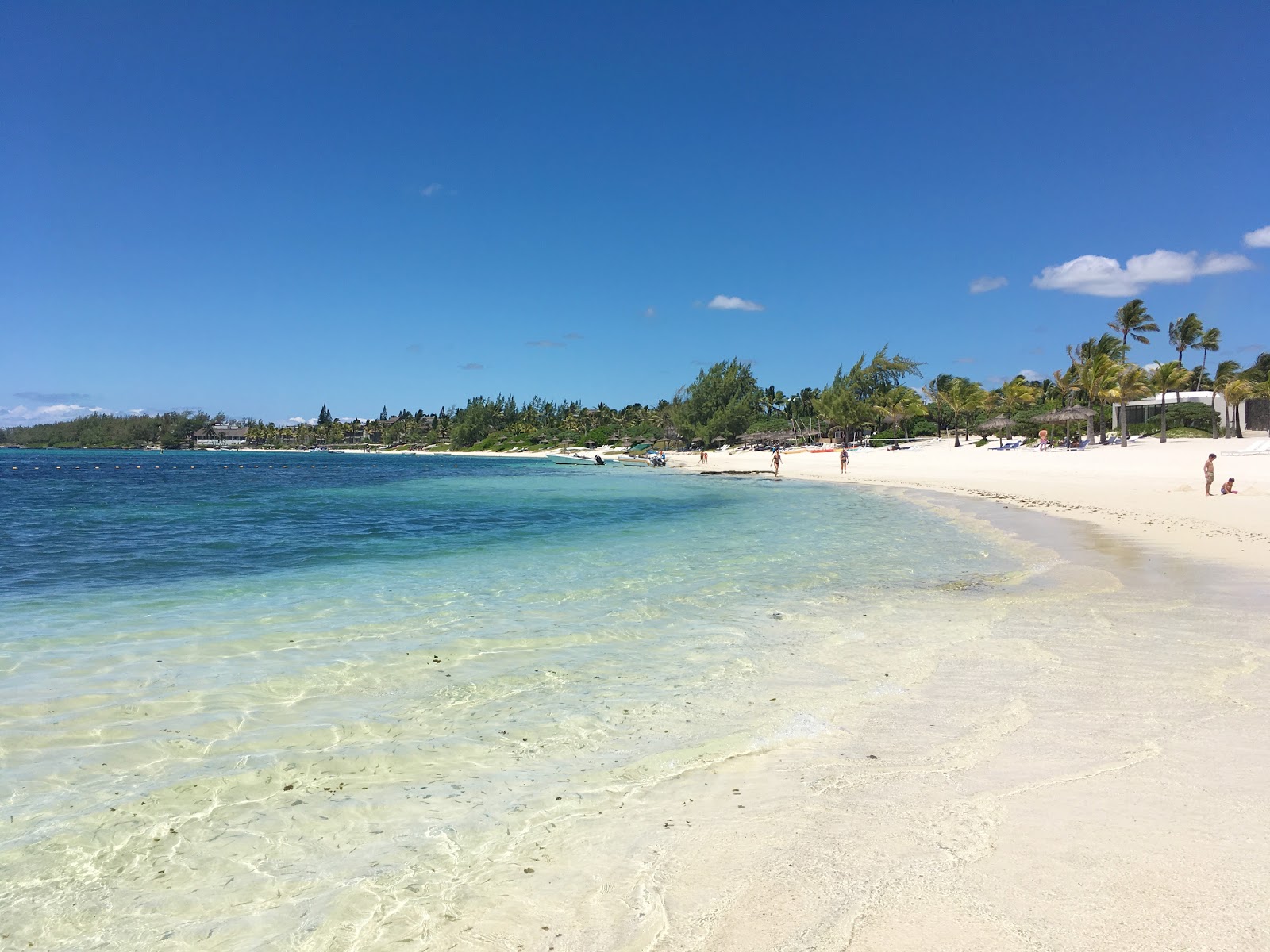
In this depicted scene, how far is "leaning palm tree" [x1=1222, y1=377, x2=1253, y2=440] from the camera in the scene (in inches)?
1939

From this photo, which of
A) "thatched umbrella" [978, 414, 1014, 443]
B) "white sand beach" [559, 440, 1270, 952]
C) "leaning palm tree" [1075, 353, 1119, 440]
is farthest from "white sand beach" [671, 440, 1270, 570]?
"white sand beach" [559, 440, 1270, 952]

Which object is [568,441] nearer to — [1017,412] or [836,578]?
[1017,412]

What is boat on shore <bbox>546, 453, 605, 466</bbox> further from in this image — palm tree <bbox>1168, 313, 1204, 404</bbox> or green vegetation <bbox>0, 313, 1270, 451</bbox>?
palm tree <bbox>1168, 313, 1204, 404</bbox>

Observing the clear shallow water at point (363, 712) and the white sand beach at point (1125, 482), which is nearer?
the clear shallow water at point (363, 712)

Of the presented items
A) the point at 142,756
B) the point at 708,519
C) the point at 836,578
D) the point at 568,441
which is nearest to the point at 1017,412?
the point at 708,519

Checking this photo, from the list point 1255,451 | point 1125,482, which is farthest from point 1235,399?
point 1125,482

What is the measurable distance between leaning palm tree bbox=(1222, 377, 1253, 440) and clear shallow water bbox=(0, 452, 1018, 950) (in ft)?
155

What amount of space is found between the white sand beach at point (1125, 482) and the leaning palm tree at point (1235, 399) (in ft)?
18.7

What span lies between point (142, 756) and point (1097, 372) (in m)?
58.5

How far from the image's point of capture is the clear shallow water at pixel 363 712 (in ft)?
11.8

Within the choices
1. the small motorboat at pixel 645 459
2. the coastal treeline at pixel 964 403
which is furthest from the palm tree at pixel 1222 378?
the small motorboat at pixel 645 459

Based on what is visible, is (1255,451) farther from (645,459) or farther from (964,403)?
(645,459)

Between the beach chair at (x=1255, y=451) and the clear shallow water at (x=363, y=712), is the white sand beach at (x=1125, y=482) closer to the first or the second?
the beach chair at (x=1255, y=451)

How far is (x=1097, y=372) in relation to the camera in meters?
50.7
